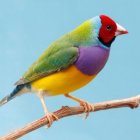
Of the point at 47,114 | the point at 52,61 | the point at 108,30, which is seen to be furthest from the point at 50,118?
the point at 108,30

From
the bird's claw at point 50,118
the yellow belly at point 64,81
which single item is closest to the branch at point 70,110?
the bird's claw at point 50,118

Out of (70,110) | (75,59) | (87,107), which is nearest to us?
(75,59)

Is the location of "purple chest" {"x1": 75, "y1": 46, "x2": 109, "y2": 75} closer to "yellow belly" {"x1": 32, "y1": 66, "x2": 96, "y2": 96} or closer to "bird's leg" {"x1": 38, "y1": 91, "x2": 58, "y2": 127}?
"yellow belly" {"x1": 32, "y1": 66, "x2": 96, "y2": 96}

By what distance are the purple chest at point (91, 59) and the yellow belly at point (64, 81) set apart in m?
0.04

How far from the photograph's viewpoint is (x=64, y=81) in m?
3.66

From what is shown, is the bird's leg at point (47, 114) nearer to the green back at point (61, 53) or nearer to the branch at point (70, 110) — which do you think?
the branch at point (70, 110)

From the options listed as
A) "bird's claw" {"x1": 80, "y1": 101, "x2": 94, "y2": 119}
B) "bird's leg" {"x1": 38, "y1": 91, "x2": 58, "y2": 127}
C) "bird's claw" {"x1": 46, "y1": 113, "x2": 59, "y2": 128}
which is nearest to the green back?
"bird's leg" {"x1": 38, "y1": 91, "x2": 58, "y2": 127}

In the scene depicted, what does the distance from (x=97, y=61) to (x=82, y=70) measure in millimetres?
128

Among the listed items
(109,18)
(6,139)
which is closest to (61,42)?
(109,18)

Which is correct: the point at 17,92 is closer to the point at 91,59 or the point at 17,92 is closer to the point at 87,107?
the point at 87,107

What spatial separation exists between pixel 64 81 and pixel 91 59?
0.25 metres

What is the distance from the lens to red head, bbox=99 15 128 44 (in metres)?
3.71

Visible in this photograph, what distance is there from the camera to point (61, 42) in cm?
380

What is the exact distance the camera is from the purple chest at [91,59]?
11.9 feet
